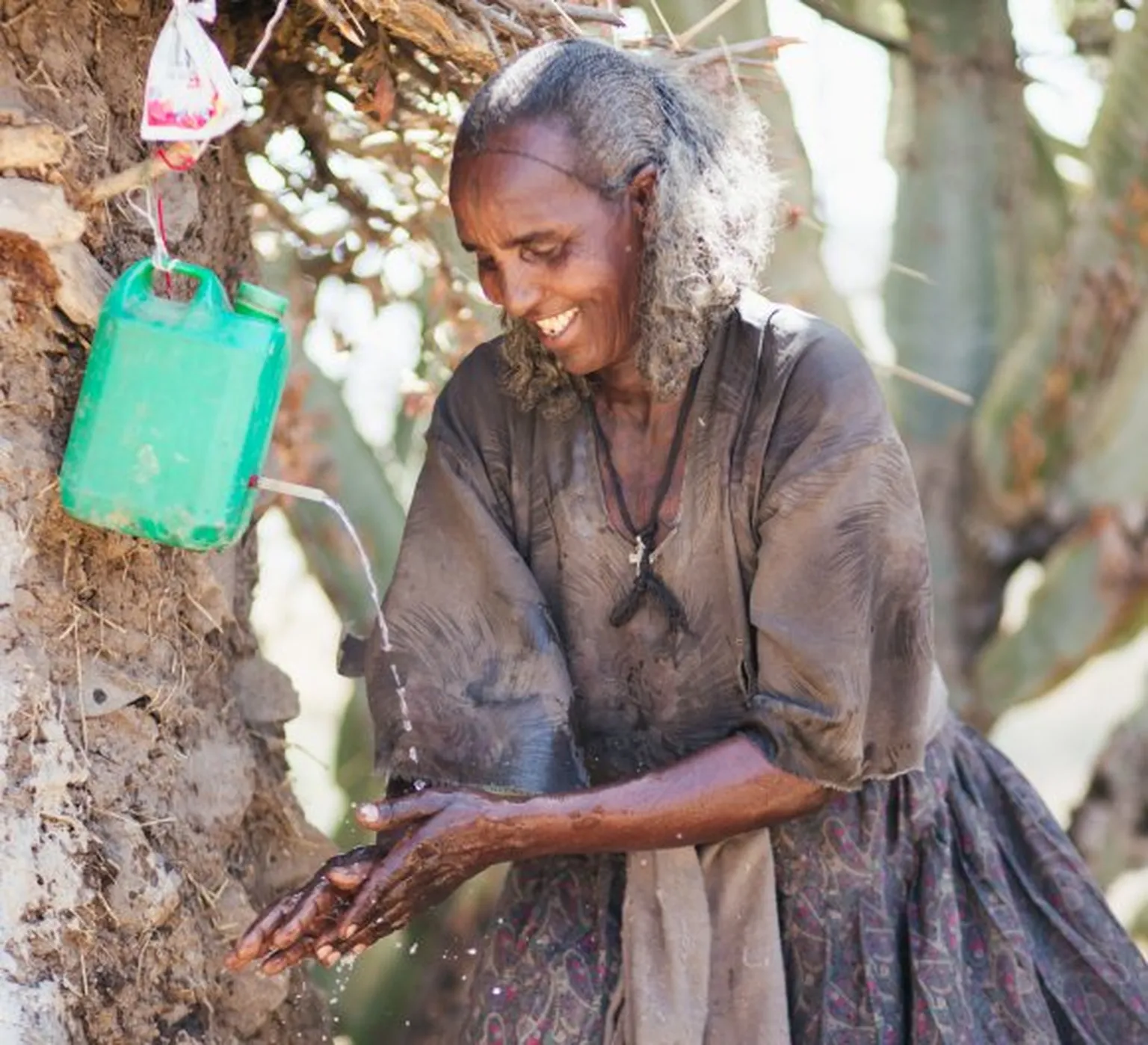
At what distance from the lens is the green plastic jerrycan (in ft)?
9.73

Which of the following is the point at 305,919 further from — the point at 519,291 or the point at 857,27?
the point at 857,27

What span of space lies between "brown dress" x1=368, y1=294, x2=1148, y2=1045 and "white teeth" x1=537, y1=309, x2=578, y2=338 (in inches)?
9.9

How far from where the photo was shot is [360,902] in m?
3.04

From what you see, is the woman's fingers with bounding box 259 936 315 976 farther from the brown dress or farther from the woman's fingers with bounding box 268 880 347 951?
the brown dress

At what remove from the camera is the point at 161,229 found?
3.22 m

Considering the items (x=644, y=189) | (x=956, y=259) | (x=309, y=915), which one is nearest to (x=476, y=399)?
(x=644, y=189)

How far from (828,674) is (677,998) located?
53cm

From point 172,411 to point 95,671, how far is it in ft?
1.65

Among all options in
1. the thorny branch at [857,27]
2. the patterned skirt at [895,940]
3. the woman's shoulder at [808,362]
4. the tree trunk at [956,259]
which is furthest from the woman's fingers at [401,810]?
the tree trunk at [956,259]

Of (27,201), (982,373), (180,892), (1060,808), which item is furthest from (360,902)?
(1060,808)

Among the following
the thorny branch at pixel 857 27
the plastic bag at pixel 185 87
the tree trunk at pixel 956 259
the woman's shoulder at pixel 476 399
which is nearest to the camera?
the plastic bag at pixel 185 87

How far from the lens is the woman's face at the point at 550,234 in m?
3.04

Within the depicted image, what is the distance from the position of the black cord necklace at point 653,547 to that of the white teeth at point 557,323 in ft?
0.79

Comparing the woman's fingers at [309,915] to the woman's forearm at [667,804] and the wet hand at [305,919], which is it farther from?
the woman's forearm at [667,804]
